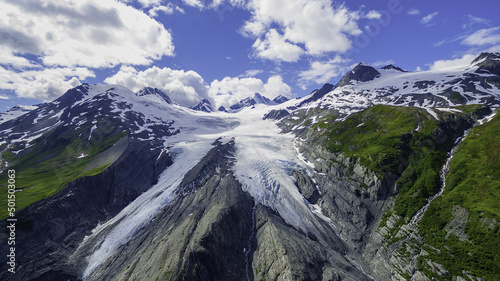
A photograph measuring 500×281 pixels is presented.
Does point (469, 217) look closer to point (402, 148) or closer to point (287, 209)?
point (402, 148)

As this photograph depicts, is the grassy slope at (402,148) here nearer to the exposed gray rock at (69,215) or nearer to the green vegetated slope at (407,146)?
the green vegetated slope at (407,146)

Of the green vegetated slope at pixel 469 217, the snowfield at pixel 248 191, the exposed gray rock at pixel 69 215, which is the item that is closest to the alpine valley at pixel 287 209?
the green vegetated slope at pixel 469 217

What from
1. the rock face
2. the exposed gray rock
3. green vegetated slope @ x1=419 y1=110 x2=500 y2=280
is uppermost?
green vegetated slope @ x1=419 y1=110 x2=500 y2=280

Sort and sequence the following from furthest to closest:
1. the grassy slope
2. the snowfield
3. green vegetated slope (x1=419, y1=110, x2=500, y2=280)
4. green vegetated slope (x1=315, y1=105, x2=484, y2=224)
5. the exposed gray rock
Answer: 1. the snowfield
2. green vegetated slope (x1=315, y1=105, x2=484, y2=224)
3. the grassy slope
4. the exposed gray rock
5. green vegetated slope (x1=419, y1=110, x2=500, y2=280)

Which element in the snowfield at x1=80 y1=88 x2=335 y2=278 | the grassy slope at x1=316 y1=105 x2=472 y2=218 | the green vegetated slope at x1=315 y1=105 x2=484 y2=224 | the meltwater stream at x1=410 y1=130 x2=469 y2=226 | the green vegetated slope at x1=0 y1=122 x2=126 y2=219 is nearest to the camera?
the meltwater stream at x1=410 y1=130 x2=469 y2=226

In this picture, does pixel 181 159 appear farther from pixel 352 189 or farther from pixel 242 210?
pixel 352 189

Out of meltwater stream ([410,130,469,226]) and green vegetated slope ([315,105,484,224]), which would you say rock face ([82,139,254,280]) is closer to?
meltwater stream ([410,130,469,226])

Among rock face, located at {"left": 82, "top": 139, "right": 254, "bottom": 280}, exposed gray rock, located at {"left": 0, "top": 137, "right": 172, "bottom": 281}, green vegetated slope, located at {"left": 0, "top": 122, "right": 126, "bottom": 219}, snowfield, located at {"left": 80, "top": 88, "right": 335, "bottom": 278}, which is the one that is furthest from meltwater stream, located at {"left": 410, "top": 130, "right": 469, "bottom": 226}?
green vegetated slope, located at {"left": 0, "top": 122, "right": 126, "bottom": 219}

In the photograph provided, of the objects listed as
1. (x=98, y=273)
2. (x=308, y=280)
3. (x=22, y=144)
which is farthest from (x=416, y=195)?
(x=22, y=144)
